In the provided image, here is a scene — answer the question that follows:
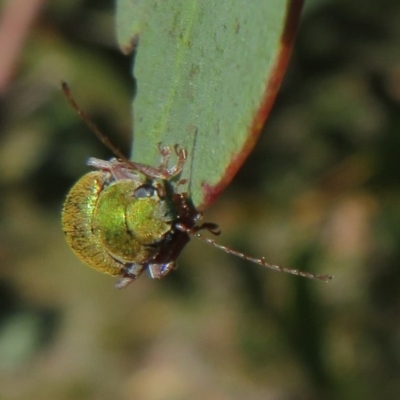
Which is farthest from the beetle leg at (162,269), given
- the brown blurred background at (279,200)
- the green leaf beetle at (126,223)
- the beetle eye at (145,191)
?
the brown blurred background at (279,200)

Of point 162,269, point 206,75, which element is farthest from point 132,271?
point 206,75

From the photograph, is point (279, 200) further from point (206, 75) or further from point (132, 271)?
point (206, 75)

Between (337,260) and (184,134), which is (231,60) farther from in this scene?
(337,260)

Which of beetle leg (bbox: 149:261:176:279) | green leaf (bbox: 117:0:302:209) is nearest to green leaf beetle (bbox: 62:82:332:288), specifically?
beetle leg (bbox: 149:261:176:279)

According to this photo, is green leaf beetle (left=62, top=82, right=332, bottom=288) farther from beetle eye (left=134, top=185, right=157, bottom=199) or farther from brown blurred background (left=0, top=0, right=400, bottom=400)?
brown blurred background (left=0, top=0, right=400, bottom=400)

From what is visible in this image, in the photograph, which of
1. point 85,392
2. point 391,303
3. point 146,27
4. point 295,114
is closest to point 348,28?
point 295,114

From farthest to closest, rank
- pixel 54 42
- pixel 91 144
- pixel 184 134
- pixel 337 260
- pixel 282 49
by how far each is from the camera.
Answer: pixel 91 144 → pixel 54 42 → pixel 337 260 → pixel 184 134 → pixel 282 49
